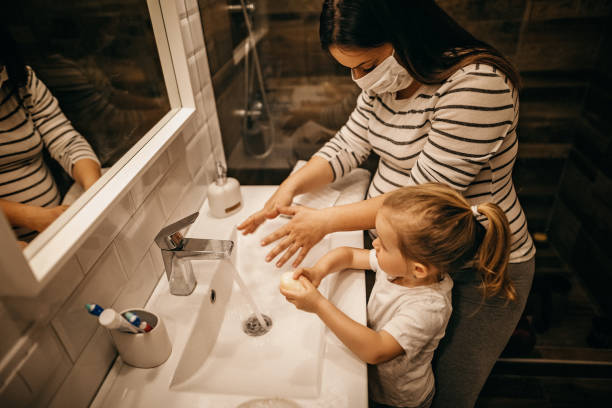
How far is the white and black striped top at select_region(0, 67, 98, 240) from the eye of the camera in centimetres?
63

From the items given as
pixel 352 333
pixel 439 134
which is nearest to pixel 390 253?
pixel 352 333

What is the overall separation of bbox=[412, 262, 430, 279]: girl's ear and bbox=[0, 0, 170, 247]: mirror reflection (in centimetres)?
66

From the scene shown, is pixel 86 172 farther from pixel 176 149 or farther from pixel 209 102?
pixel 209 102

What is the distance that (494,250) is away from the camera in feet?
2.72

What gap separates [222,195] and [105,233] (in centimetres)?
42

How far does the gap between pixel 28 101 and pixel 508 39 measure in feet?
5.03

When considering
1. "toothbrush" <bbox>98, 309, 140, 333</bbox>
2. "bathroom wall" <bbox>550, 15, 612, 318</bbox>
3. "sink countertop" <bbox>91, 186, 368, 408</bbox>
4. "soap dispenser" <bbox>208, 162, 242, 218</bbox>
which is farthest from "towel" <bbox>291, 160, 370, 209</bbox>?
"bathroom wall" <bbox>550, 15, 612, 318</bbox>

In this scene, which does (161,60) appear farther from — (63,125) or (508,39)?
(508,39)

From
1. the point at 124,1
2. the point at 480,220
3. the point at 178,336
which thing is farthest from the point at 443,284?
the point at 124,1

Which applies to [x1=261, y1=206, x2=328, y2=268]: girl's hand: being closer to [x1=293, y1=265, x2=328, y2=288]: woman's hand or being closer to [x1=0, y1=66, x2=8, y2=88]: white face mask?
[x1=293, y1=265, x2=328, y2=288]: woman's hand

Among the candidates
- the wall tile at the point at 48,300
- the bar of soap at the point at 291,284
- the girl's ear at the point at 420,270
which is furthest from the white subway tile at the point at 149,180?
the girl's ear at the point at 420,270

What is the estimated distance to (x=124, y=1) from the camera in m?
0.92

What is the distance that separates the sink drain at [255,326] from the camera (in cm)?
94

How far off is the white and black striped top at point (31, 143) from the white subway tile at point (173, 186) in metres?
0.27
